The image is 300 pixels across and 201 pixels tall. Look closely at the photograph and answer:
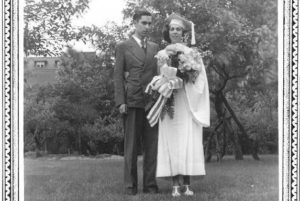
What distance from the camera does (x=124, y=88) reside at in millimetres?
8062

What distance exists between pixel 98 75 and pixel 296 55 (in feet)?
9.19

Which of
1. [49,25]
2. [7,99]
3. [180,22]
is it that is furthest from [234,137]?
[7,99]

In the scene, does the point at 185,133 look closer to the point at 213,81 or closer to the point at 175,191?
the point at 175,191

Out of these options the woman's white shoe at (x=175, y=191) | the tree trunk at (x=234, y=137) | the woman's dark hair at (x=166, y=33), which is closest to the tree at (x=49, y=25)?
the woman's dark hair at (x=166, y=33)

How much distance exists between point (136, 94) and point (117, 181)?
1193mm

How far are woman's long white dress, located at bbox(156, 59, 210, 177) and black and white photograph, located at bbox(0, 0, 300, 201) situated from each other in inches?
0.5

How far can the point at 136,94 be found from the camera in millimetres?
8016

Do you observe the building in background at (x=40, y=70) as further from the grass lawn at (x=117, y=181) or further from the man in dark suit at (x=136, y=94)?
the grass lawn at (x=117, y=181)

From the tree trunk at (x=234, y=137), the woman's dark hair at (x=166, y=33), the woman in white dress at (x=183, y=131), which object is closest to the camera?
the woman in white dress at (x=183, y=131)

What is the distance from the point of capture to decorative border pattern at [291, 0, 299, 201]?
22.2 ft

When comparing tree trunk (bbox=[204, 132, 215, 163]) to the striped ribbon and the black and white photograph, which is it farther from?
the striped ribbon

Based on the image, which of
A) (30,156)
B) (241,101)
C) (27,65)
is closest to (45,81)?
(27,65)

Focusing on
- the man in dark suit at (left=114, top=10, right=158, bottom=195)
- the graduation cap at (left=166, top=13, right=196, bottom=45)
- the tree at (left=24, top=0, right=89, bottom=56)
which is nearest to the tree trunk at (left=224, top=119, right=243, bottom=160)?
the man in dark suit at (left=114, top=10, right=158, bottom=195)

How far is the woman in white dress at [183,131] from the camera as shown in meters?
7.83
